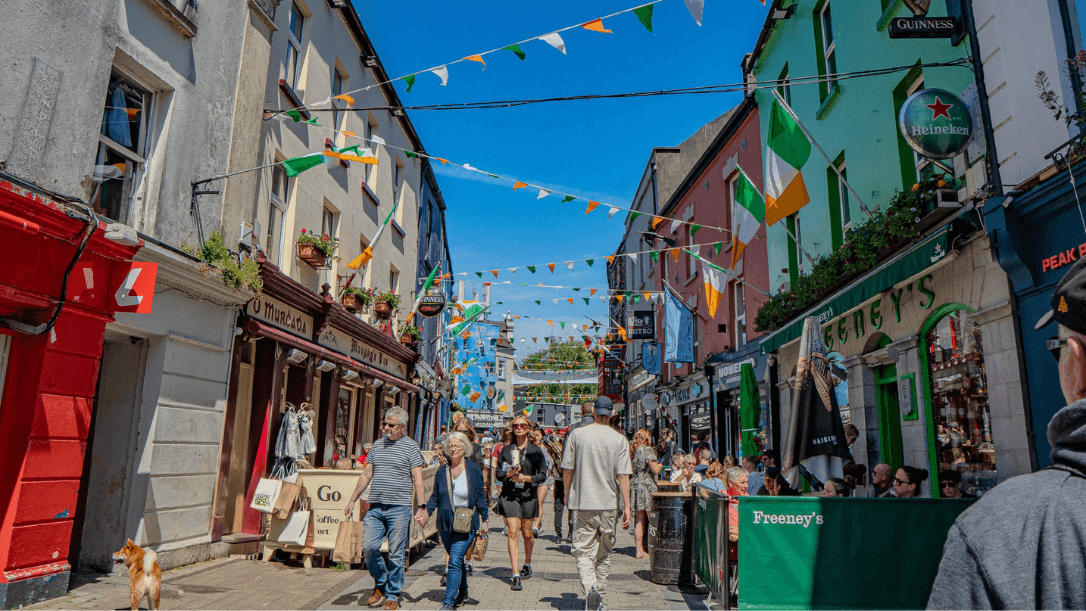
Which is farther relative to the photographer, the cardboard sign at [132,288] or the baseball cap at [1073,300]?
the cardboard sign at [132,288]

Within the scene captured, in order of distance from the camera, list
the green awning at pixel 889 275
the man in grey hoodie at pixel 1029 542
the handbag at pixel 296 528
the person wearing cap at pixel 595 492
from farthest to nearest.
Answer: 1. the handbag at pixel 296 528
2. the green awning at pixel 889 275
3. the person wearing cap at pixel 595 492
4. the man in grey hoodie at pixel 1029 542

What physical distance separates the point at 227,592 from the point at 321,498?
2005mm

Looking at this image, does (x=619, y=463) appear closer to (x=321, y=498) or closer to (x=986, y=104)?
(x=321, y=498)

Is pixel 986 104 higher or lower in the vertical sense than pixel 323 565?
higher

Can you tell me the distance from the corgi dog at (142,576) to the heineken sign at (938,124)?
882cm

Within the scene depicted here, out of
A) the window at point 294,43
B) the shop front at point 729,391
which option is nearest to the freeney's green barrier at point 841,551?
the window at point 294,43

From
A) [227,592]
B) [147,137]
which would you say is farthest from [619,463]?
[147,137]

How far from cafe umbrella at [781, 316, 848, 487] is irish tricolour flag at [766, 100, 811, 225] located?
3644 mm

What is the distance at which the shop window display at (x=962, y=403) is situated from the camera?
804cm

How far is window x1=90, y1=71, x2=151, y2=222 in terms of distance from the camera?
7.30m

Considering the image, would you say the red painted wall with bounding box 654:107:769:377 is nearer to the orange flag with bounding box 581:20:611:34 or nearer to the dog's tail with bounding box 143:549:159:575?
the orange flag with bounding box 581:20:611:34

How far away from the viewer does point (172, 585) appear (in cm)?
693

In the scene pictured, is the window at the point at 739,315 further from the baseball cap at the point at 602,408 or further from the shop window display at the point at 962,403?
the baseball cap at the point at 602,408

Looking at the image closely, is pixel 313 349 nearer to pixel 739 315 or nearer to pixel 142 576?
pixel 142 576
